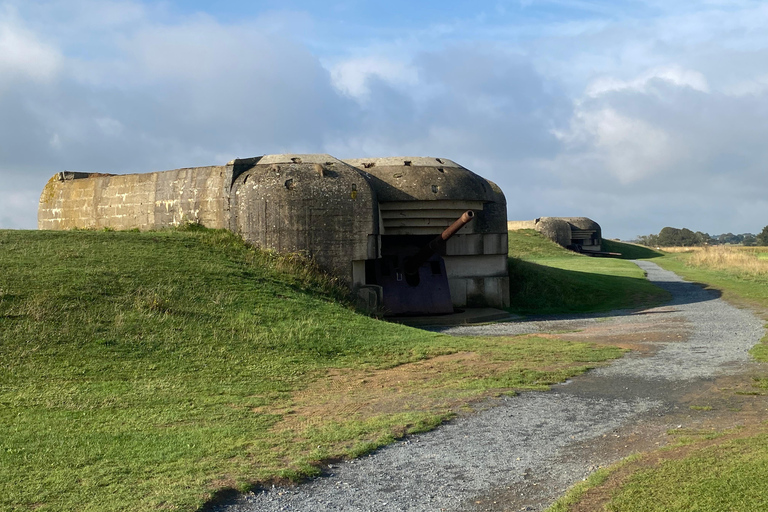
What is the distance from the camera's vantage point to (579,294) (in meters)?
21.9

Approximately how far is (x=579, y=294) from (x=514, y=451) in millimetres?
16479

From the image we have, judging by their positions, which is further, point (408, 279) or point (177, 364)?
point (408, 279)

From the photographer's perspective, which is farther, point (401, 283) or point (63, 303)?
point (401, 283)

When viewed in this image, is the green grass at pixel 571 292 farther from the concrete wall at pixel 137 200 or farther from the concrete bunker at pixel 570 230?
the concrete bunker at pixel 570 230

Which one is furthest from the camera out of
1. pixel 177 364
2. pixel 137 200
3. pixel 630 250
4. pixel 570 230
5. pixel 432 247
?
pixel 630 250

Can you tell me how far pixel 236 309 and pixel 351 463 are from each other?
270 inches

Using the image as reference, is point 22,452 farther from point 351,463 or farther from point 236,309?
point 236,309

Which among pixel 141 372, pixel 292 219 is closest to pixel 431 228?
pixel 292 219

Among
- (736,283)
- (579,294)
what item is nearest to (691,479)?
(579,294)

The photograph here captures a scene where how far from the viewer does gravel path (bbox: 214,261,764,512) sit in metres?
4.98

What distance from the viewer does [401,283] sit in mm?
18547

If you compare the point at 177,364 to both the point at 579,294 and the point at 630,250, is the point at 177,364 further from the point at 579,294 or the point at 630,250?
the point at 630,250

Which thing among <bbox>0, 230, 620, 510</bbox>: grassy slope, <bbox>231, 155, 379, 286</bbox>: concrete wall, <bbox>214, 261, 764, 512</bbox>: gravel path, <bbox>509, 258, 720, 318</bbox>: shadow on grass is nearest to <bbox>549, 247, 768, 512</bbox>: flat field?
<bbox>214, 261, 764, 512</bbox>: gravel path

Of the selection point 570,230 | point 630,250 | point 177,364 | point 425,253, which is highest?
point 570,230
